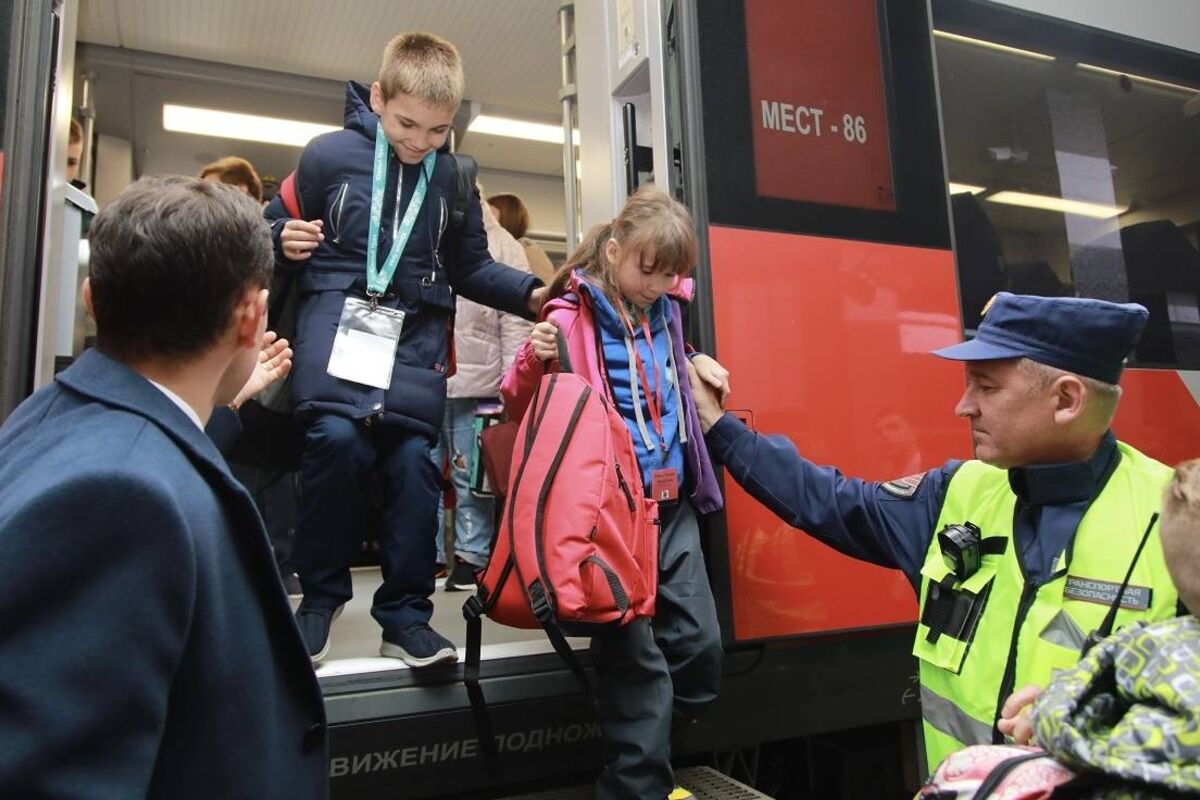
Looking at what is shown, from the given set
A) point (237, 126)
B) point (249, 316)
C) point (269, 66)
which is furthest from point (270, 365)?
point (237, 126)

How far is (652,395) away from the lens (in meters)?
2.15

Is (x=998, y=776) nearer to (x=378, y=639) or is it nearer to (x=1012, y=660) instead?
(x=1012, y=660)

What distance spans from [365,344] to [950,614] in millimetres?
1404

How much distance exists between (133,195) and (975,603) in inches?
52.4

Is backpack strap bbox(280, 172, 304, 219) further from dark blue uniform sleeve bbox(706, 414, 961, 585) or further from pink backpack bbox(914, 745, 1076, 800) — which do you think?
pink backpack bbox(914, 745, 1076, 800)

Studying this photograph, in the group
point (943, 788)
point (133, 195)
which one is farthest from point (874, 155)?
point (133, 195)

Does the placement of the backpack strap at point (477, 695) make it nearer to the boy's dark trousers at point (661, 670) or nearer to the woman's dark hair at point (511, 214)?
the boy's dark trousers at point (661, 670)

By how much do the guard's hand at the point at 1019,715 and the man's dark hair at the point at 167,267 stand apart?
112 centimetres

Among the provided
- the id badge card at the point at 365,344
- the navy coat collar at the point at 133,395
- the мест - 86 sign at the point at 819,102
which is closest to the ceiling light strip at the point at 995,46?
the мест - 86 sign at the point at 819,102

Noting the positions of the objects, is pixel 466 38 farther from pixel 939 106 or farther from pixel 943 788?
pixel 943 788

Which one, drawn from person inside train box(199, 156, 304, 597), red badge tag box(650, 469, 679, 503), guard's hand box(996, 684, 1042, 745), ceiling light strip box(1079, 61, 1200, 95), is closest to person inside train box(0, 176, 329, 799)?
person inside train box(199, 156, 304, 597)

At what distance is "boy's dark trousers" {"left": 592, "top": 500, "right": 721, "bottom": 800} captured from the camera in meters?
1.89

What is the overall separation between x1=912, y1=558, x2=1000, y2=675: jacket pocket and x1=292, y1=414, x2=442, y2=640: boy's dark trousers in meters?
1.15

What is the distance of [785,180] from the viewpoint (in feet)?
7.97
